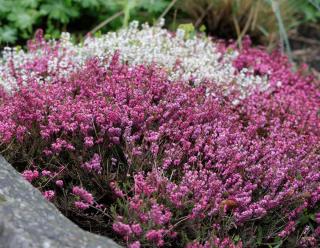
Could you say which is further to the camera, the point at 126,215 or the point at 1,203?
the point at 126,215

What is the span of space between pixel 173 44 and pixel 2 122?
1.97 metres

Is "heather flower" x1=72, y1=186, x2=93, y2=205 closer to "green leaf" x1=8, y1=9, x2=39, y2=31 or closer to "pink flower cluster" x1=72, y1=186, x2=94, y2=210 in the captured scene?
"pink flower cluster" x1=72, y1=186, x2=94, y2=210

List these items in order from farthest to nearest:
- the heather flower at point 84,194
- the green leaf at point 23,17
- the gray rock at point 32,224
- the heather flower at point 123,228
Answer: the green leaf at point 23,17 < the heather flower at point 84,194 < the heather flower at point 123,228 < the gray rock at point 32,224

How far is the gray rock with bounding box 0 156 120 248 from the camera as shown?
79.3 inches

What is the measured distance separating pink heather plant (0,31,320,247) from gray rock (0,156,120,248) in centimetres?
20

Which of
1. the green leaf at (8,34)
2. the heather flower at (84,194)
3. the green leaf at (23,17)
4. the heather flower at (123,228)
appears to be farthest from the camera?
the green leaf at (23,17)

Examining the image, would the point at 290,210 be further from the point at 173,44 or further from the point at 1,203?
the point at 173,44

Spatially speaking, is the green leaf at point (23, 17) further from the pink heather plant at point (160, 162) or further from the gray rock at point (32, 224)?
the gray rock at point (32, 224)

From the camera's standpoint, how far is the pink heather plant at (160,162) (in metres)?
2.49

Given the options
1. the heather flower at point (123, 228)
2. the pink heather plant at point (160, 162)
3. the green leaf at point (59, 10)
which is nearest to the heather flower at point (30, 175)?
the pink heather plant at point (160, 162)

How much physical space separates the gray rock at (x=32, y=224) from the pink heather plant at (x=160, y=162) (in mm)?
200

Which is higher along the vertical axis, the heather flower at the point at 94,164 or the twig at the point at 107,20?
the heather flower at the point at 94,164

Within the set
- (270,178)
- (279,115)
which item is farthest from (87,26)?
(270,178)

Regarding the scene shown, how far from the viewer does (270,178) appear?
2809 millimetres
